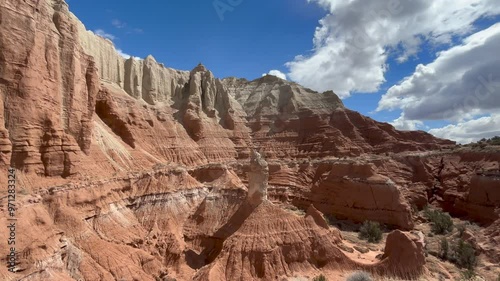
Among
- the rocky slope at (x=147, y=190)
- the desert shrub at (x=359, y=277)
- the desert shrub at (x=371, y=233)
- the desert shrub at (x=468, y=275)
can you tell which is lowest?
the desert shrub at (x=468, y=275)

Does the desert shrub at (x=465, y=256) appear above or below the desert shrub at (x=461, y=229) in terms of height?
below

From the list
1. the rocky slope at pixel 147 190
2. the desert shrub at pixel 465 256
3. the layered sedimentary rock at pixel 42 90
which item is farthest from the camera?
the desert shrub at pixel 465 256

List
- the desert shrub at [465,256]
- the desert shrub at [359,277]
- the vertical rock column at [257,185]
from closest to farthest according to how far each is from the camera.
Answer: the desert shrub at [359,277] < the vertical rock column at [257,185] < the desert shrub at [465,256]

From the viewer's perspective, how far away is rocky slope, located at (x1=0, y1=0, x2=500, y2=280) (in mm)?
27234

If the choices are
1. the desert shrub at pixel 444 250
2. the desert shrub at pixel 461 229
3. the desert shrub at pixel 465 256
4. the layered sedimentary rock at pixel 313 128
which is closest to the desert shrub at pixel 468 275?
→ the desert shrub at pixel 465 256

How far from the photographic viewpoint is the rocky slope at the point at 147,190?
27234 millimetres

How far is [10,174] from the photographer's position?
1005 inches

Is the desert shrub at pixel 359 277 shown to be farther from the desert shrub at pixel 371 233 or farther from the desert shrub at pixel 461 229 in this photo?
the desert shrub at pixel 461 229

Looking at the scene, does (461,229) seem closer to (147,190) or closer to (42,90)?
(147,190)

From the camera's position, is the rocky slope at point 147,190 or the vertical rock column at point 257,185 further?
the vertical rock column at point 257,185

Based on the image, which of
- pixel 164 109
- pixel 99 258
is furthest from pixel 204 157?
pixel 99 258

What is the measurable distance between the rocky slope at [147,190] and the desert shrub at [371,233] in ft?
17.6

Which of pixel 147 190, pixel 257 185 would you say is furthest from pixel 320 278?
pixel 147 190

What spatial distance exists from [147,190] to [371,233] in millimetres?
27709
